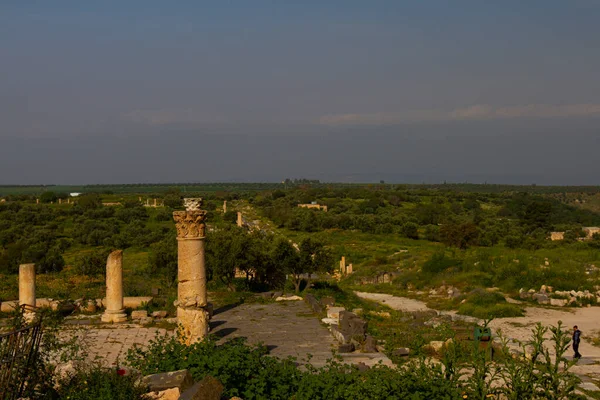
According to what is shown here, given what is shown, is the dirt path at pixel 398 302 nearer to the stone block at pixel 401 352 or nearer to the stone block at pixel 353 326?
the stone block at pixel 353 326

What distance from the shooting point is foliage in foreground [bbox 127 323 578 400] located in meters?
7.39

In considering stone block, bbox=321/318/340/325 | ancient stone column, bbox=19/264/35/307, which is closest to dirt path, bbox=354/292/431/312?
stone block, bbox=321/318/340/325

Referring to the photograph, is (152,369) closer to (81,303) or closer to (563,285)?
(81,303)

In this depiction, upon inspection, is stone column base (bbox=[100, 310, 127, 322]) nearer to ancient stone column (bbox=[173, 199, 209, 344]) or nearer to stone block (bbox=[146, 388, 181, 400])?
ancient stone column (bbox=[173, 199, 209, 344])

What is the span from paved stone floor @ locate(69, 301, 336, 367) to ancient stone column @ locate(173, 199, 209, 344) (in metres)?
1.09

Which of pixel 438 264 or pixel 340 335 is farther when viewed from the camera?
pixel 438 264

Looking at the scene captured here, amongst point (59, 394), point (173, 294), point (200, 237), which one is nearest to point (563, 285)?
point (173, 294)

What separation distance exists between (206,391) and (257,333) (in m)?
8.04

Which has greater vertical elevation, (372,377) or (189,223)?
(189,223)

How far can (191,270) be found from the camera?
497 inches

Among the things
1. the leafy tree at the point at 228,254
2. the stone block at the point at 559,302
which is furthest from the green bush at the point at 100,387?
the stone block at the point at 559,302

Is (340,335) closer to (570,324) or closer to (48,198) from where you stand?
(570,324)

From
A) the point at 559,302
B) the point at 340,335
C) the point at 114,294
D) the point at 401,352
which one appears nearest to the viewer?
the point at 401,352

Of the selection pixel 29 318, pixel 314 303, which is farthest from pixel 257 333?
pixel 29 318
